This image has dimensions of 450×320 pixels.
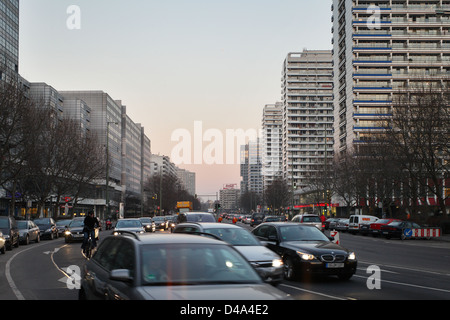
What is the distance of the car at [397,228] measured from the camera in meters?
38.8

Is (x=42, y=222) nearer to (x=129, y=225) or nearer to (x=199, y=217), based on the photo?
(x=129, y=225)

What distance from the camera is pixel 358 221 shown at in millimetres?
47844

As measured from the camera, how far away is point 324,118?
547 ft

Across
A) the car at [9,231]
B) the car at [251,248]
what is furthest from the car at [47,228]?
the car at [251,248]

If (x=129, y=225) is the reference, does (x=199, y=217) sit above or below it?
above

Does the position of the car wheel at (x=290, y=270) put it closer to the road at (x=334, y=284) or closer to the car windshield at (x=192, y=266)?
the road at (x=334, y=284)

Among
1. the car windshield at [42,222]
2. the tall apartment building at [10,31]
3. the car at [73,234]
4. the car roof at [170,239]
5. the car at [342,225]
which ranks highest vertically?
the tall apartment building at [10,31]

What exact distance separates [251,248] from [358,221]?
38.5 metres

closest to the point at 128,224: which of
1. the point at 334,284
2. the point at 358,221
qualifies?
the point at 334,284

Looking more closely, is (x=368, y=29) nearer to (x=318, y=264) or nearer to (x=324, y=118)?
(x=324, y=118)
